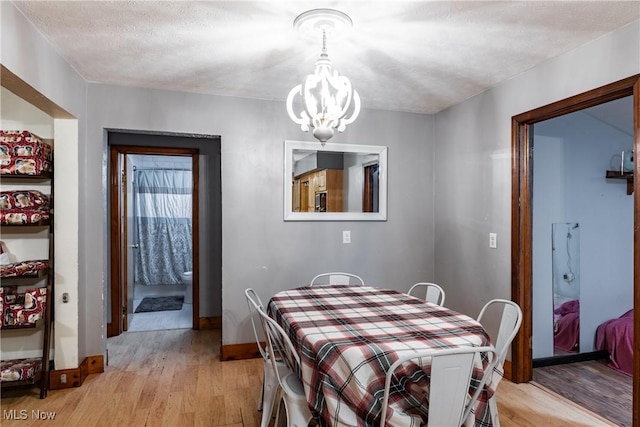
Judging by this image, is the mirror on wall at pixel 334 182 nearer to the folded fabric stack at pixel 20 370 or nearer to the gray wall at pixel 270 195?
the gray wall at pixel 270 195

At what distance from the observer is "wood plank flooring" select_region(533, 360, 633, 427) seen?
240 cm

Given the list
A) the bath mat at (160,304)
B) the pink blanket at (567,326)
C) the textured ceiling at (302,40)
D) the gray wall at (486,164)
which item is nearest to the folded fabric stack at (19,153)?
the textured ceiling at (302,40)

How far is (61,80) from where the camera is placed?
241cm

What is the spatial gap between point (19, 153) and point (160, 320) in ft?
8.45

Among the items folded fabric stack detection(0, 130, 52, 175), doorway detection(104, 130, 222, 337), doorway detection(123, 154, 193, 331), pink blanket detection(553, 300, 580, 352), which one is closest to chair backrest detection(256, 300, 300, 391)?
folded fabric stack detection(0, 130, 52, 175)

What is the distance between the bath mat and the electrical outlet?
3.96 m

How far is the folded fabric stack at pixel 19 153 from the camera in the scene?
8.05 feet

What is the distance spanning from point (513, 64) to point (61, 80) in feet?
9.65

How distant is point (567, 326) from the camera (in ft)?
10.9

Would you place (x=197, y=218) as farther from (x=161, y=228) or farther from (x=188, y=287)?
(x=161, y=228)

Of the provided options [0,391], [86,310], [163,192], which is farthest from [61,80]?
[163,192]

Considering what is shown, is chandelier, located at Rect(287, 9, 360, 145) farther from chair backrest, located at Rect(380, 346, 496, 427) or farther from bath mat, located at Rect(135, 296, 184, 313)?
bath mat, located at Rect(135, 296, 184, 313)

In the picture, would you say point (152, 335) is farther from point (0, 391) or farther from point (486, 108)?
point (486, 108)

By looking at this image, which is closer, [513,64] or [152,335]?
[513,64]
